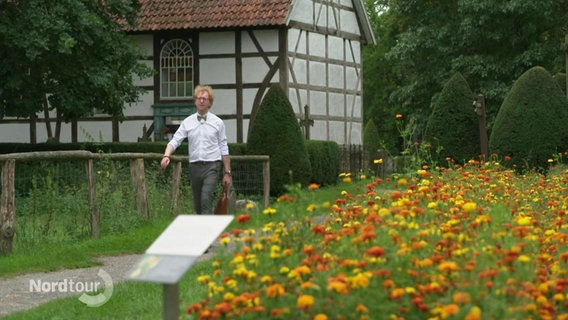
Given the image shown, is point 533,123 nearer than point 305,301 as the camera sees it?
No

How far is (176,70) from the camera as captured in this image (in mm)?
35469

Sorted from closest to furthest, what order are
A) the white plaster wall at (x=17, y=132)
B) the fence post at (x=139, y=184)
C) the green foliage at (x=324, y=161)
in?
1. the fence post at (x=139, y=184)
2. the green foliage at (x=324, y=161)
3. the white plaster wall at (x=17, y=132)

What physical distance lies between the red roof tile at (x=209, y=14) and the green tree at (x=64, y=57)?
3.31 metres

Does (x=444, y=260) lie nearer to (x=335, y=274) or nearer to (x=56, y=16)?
(x=335, y=274)

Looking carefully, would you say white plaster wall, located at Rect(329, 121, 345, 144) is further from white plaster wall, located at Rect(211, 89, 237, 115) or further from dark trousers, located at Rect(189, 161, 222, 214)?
dark trousers, located at Rect(189, 161, 222, 214)

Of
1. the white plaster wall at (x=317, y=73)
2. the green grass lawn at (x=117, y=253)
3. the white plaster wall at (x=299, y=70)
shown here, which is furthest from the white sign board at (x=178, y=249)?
the white plaster wall at (x=317, y=73)

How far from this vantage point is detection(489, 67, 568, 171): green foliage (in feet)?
Answer: 78.0

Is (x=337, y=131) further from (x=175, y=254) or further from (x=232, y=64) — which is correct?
(x=175, y=254)

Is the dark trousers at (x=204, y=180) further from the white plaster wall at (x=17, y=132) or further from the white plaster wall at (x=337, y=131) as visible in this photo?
the white plaster wall at (x=17, y=132)

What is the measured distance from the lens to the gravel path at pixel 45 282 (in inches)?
403

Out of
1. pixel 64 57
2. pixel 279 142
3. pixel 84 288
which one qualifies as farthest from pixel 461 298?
pixel 64 57

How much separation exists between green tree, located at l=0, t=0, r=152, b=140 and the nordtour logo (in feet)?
52.5

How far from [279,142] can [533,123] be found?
223 inches

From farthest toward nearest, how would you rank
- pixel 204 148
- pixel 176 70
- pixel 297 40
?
1. pixel 176 70
2. pixel 297 40
3. pixel 204 148
